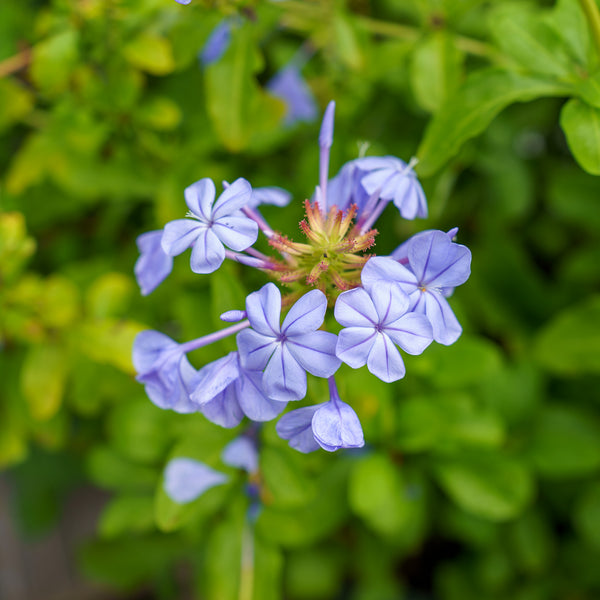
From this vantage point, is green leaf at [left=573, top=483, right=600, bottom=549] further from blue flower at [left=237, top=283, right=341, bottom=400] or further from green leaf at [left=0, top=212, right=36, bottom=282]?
green leaf at [left=0, top=212, right=36, bottom=282]

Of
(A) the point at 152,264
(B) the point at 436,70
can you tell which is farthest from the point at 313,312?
(B) the point at 436,70

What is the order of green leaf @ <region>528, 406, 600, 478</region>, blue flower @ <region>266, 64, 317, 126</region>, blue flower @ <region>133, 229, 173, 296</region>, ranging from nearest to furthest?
1. blue flower @ <region>133, 229, 173, 296</region>
2. green leaf @ <region>528, 406, 600, 478</region>
3. blue flower @ <region>266, 64, 317, 126</region>

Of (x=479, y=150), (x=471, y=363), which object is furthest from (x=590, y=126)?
(x=479, y=150)

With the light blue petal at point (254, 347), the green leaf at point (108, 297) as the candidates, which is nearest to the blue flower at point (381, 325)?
the light blue petal at point (254, 347)

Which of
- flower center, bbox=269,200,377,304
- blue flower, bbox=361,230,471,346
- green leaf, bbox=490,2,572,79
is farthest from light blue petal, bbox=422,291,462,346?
green leaf, bbox=490,2,572,79

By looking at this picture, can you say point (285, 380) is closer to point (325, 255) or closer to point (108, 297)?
point (325, 255)

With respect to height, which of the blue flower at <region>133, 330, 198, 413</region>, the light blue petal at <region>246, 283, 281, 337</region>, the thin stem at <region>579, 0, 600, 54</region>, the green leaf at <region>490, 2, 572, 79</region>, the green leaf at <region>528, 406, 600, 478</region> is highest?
the thin stem at <region>579, 0, 600, 54</region>
